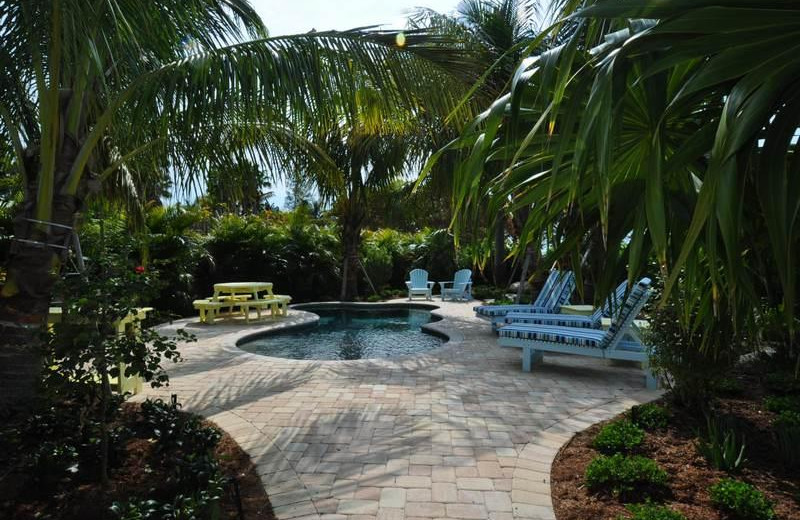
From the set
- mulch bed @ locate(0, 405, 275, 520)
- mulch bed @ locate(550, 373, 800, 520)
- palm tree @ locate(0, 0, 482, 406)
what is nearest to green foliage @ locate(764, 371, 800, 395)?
mulch bed @ locate(550, 373, 800, 520)

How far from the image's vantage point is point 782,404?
4.36 metres

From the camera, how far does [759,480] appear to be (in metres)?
3.01

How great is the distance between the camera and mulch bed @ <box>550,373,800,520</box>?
2713 mm

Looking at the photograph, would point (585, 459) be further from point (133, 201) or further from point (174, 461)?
point (133, 201)

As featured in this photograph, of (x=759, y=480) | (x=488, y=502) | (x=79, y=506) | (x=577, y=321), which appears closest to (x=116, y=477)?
(x=79, y=506)

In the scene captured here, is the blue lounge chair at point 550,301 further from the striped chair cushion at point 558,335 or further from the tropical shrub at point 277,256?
the tropical shrub at point 277,256

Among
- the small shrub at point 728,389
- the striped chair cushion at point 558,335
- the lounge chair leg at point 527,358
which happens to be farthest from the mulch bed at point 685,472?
the lounge chair leg at point 527,358

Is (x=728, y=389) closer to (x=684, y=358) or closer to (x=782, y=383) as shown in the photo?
(x=782, y=383)

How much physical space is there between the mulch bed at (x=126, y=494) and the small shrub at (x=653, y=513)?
1927 millimetres

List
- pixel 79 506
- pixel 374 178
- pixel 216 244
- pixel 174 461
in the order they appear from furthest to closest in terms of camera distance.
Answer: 1. pixel 216 244
2. pixel 374 178
3. pixel 174 461
4. pixel 79 506

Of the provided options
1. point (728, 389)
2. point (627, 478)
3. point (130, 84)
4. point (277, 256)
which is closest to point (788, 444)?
point (627, 478)

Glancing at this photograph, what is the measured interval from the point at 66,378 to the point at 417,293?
14867mm

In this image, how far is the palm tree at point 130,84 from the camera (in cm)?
314

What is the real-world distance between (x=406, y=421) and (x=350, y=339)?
20.4 feet
